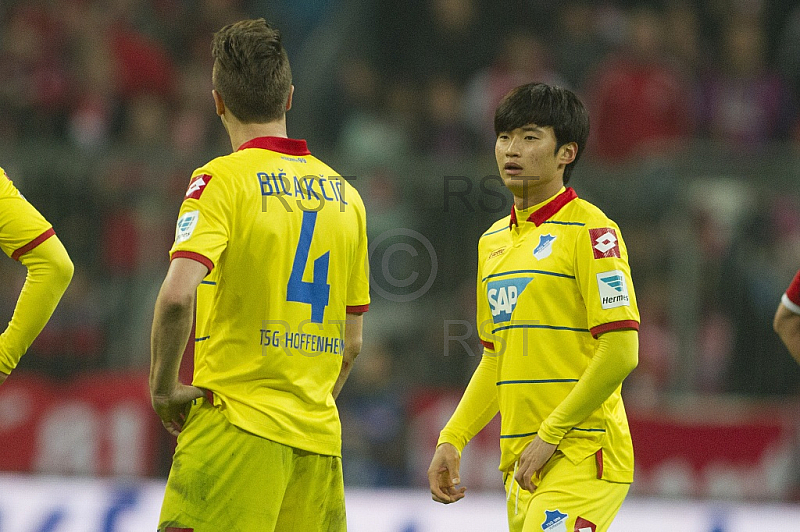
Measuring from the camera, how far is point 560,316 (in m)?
4.27

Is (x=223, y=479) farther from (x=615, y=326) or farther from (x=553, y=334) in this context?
(x=615, y=326)

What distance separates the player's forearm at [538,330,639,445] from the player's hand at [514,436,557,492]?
0.04 metres

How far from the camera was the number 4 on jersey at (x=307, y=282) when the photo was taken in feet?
13.0

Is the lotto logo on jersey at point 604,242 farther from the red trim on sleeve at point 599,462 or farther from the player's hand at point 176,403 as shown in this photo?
the player's hand at point 176,403

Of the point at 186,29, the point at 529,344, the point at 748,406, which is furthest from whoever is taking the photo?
the point at 186,29

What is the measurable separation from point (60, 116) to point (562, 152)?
7.61 meters

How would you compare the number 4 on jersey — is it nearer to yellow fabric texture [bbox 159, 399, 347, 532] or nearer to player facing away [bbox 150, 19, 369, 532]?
player facing away [bbox 150, 19, 369, 532]

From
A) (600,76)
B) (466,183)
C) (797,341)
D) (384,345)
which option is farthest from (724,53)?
(797,341)

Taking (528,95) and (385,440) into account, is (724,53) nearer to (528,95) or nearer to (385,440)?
(385,440)

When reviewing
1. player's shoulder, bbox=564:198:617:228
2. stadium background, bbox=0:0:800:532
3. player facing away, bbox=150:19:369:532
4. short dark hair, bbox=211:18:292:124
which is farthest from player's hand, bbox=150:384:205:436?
stadium background, bbox=0:0:800:532

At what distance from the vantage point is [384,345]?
9.20 meters

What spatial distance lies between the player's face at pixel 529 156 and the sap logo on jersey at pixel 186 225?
1231 mm

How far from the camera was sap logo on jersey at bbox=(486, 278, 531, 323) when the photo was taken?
14.3 feet

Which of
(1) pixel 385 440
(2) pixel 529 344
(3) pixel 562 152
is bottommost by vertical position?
(1) pixel 385 440
